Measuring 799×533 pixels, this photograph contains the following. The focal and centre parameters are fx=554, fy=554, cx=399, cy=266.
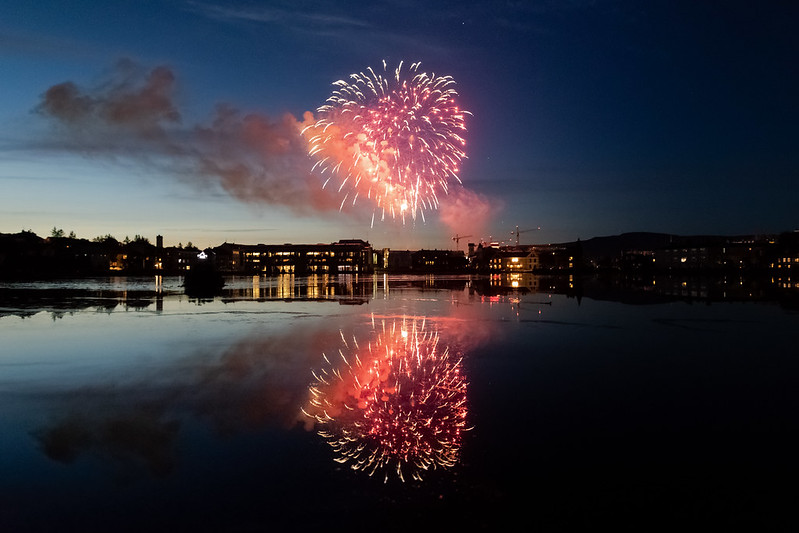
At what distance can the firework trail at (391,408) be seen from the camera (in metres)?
8.71

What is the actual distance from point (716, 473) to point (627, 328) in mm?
18050

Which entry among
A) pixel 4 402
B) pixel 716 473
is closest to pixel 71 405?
pixel 4 402

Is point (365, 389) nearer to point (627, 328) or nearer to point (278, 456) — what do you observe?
point (278, 456)

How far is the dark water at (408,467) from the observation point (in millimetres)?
6844

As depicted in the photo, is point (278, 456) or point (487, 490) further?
point (278, 456)

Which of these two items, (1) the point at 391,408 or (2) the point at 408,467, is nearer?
(2) the point at 408,467

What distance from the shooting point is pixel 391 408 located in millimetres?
11422

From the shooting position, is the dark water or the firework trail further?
the firework trail

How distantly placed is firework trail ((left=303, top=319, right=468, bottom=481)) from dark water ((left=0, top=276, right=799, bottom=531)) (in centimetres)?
34

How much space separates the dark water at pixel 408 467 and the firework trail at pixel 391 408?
34 centimetres

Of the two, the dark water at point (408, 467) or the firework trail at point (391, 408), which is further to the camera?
the firework trail at point (391, 408)

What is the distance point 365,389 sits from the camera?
13.1m

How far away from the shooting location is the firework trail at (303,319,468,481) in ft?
28.6

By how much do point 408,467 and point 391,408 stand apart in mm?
3202
